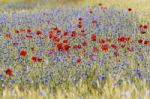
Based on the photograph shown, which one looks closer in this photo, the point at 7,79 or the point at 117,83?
the point at 117,83

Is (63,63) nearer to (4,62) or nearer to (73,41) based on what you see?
(4,62)

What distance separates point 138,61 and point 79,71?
716 millimetres

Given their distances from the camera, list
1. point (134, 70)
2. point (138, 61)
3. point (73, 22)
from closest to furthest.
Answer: point (134, 70) → point (138, 61) → point (73, 22)

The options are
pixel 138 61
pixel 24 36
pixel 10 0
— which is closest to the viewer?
pixel 138 61

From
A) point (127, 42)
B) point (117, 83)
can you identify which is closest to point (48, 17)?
point (127, 42)

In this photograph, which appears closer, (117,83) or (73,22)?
(117,83)

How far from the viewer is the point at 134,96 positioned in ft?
11.9

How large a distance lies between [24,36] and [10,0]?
37.8 feet

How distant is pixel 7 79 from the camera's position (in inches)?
193

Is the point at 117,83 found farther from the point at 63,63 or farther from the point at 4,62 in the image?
the point at 4,62

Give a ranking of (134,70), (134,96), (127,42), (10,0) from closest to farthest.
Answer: (134,96)
(134,70)
(127,42)
(10,0)

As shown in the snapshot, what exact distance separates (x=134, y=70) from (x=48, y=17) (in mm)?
4634

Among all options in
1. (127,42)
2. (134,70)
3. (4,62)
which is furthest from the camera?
(127,42)

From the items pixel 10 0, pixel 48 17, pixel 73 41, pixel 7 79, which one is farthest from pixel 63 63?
pixel 10 0
